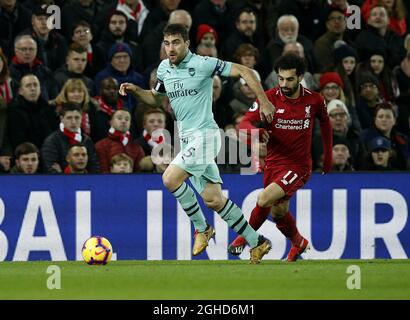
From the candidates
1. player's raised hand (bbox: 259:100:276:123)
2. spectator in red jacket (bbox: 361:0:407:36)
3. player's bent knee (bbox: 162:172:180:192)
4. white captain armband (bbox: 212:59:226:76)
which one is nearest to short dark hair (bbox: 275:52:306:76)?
white captain armband (bbox: 212:59:226:76)

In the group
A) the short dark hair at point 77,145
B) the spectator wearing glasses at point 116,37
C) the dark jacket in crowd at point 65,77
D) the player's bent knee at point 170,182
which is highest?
the spectator wearing glasses at point 116,37

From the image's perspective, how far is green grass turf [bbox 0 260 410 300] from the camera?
9516mm

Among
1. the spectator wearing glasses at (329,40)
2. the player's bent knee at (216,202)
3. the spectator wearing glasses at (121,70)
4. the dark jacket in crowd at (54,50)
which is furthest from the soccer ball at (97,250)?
the spectator wearing glasses at (329,40)

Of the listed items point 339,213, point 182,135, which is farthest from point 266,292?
point 339,213

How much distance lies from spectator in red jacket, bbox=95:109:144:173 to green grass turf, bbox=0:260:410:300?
2.22 meters

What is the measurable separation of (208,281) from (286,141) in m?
2.03

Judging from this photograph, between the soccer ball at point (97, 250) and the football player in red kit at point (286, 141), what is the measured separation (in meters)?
1.19

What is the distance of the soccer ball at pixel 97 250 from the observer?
447 inches

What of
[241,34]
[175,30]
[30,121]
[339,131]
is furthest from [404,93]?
[175,30]

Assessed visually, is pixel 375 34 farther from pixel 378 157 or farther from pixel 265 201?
pixel 265 201

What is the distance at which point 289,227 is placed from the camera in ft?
38.9

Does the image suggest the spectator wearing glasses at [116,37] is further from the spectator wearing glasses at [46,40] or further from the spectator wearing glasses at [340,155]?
the spectator wearing glasses at [340,155]

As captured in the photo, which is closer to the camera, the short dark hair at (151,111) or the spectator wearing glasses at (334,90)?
the short dark hair at (151,111)

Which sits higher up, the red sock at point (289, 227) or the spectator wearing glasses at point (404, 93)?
the spectator wearing glasses at point (404, 93)
